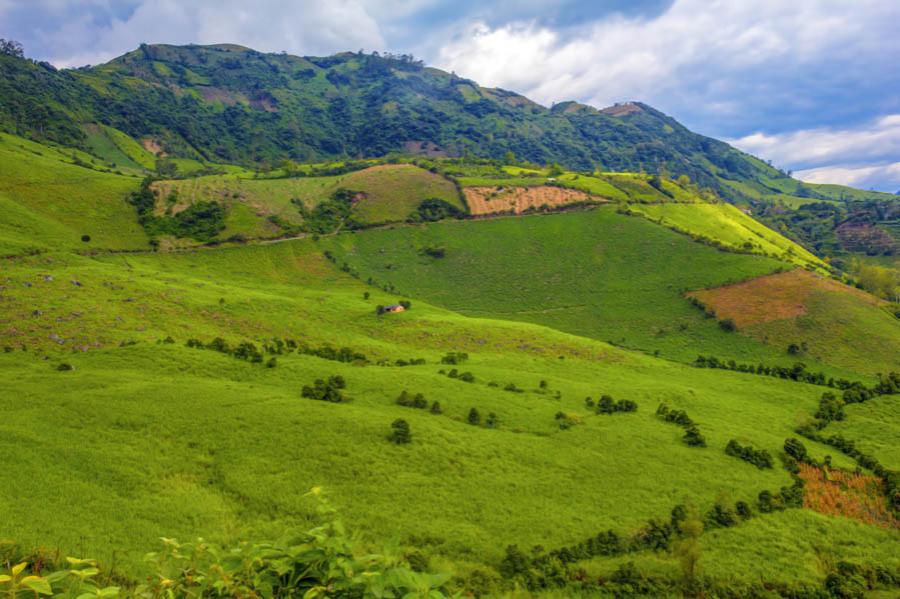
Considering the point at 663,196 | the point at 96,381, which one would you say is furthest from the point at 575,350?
the point at 663,196

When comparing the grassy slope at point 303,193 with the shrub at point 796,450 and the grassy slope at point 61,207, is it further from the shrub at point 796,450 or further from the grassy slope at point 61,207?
the shrub at point 796,450

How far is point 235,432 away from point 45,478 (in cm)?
1057

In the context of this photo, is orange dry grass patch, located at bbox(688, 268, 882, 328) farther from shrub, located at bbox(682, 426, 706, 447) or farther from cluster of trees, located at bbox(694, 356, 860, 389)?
shrub, located at bbox(682, 426, 706, 447)

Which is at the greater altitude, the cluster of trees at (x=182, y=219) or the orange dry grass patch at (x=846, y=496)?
the cluster of trees at (x=182, y=219)

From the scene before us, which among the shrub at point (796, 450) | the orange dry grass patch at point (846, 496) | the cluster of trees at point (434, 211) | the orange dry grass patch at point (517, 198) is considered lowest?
the orange dry grass patch at point (846, 496)

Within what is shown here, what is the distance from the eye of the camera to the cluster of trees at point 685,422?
41.4 metres

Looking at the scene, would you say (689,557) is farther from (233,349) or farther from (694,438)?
(233,349)

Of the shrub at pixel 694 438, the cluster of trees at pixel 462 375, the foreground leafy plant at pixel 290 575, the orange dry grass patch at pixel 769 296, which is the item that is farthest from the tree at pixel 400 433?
the orange dry grass patch at pixel 769 296

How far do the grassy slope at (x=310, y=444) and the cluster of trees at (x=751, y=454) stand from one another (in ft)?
3.43

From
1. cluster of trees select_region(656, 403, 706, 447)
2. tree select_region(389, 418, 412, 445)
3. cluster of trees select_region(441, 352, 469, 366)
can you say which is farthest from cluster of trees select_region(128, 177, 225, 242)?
cluster of trees select_region(656, 403, 706, 447)

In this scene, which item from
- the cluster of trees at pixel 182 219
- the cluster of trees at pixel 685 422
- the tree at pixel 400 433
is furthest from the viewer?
the cluster of trees at pixel 182 219

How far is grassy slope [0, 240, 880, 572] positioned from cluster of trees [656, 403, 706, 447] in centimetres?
116

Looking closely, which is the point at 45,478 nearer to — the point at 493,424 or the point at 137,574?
the point at 137,574

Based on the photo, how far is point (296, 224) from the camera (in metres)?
134
